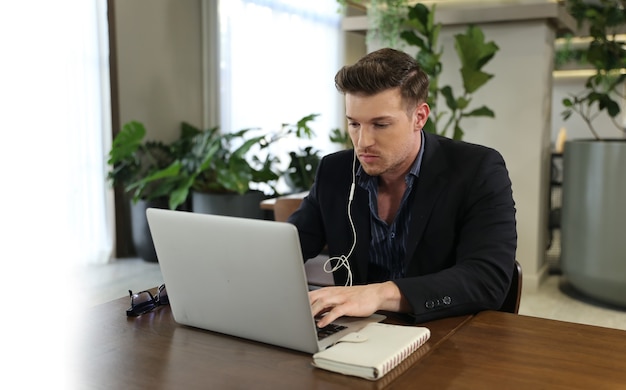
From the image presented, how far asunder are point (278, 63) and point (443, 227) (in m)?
4.90

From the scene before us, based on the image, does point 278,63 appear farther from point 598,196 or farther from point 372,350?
point 372,350

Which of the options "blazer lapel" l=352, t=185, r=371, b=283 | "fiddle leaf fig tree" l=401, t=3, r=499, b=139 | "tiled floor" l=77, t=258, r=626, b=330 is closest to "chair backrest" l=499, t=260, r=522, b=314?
"blazer lapel" l=352, t=185, r=371, b=283

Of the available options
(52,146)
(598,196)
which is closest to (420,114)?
(598,196)

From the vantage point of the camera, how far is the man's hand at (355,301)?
1308 mm

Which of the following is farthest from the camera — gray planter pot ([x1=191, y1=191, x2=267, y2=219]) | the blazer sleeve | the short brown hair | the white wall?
the white wall

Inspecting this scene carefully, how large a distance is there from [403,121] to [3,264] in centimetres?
339

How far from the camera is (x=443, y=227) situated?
5.64 feet

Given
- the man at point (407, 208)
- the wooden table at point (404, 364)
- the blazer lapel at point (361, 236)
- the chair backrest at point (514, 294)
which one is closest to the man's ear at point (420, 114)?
the man at point (407, 208)

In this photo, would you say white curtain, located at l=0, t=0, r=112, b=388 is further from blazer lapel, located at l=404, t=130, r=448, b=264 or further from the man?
blazer lapel, located at l=404, t=130, r=448, b=264

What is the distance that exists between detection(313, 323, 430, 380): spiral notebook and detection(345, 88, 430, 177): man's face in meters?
0.52

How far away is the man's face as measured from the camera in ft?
5.37

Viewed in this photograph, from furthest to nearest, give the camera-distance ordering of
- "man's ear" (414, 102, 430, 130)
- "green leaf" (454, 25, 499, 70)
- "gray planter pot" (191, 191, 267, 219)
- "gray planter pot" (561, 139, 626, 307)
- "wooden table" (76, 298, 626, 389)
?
"gray planter pot" (191, 191, 267, 219) → "green leaf" (454, 25, 499, 70) → "gray planter pot" (561, 139, 626, 307) → "man's ear" (414, 102, 430, 130) → "wooden table" (76, 298, 626, 389)

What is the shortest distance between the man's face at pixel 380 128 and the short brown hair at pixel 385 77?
2 centimetres

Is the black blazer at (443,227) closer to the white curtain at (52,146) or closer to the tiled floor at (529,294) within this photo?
the tiled floor at (529,294)
